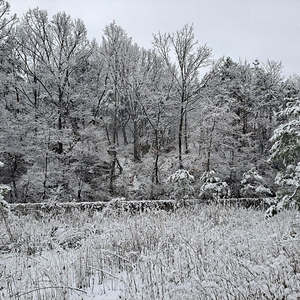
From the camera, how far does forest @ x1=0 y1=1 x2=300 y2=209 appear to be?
1628 centimetres

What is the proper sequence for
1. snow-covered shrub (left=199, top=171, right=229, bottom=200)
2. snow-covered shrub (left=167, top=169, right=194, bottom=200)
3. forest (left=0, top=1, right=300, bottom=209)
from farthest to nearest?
forest (left=0, top=1, right=300, bottom=209), snow-covered shrub (left=199, top=171, right=229, bottom=200), snow-covered shrub (left=167, top=169, right=194, bottom=200)

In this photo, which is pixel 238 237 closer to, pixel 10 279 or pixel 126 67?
pixel 10 279

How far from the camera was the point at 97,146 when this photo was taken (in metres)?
18.2

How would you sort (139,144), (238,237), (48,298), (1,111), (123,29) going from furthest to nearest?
(139,144) → (123,29) → (1,111) → (238,237) → (48,298)

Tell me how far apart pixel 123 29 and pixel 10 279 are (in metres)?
21.1

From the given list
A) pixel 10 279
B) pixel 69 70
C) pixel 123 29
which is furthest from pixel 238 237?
pixel 123 29

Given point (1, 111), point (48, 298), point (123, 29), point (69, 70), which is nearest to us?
point (48, 298)

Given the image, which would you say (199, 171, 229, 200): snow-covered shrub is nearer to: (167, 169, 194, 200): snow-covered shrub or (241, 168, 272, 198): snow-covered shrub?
(167, 169, 194, 200): snow-covered shrub

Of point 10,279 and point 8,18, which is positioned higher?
point 8,18

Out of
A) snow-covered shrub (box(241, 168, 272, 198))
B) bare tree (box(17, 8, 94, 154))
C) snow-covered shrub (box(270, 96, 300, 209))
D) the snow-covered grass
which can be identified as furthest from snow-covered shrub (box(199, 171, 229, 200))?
bare tree (box(17, 8, 94, 154))

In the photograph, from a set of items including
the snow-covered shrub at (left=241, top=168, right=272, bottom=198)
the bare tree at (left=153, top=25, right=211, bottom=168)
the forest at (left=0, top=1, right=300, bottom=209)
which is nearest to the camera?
the snow-covered shrub at (left=241, top=168, right=272, bottom=198)

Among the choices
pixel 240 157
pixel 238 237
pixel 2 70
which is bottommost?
pixel 238 237

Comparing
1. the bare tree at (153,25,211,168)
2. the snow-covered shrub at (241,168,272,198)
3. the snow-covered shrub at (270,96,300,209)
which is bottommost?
the snow-covered shrub at (241,168,272,198)

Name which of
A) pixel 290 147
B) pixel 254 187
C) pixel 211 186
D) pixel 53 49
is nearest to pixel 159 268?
pixel 290 147
